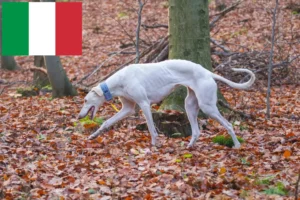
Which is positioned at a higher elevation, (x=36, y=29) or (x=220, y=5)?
(x=220, y=5)

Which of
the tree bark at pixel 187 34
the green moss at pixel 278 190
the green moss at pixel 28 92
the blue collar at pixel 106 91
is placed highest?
the tree bark at pixel 187 34

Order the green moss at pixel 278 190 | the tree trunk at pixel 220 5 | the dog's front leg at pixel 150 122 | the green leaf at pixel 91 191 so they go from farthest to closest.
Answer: the tree trunk at pixel 220 5, the dog's front leg at pixel 150 122, the green leaf at pixel 91 191, the green moss at pixel 278 190

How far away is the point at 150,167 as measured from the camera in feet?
23.2

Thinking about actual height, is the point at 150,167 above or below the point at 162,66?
below

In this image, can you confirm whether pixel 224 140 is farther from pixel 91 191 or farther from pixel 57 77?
pixel 57 77

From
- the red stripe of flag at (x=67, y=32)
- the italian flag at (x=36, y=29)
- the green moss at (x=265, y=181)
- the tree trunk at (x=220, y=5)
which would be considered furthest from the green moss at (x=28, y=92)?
the tree trunk at (x=220, y=5)

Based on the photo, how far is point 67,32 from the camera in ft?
65.2

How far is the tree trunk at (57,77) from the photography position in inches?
506

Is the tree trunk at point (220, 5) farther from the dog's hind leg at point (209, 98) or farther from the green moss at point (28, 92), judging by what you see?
the dog's hind leg at point (209, 98)

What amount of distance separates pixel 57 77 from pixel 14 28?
8411mm

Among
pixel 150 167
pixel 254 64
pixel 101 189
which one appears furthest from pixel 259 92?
pixel 101 189

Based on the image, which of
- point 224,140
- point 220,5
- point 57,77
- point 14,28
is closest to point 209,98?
point 224,140

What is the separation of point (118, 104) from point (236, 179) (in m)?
5.86

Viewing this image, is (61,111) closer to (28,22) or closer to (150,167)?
(150,167)
